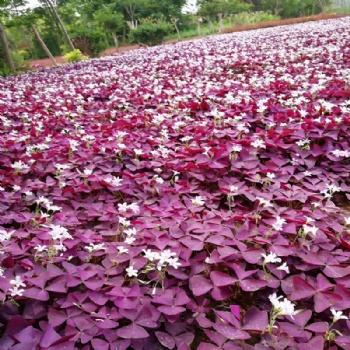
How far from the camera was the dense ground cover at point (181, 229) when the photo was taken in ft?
3.93

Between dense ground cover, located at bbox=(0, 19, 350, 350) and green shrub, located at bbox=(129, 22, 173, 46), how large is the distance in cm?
1583

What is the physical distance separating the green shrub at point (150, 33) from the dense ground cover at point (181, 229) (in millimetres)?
15833

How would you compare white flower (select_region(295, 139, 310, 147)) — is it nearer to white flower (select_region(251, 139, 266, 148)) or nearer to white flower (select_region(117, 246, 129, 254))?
white flower (select_region(251, 139, 266, 148))

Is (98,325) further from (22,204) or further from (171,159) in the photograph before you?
(171,159)

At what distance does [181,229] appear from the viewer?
1.68m

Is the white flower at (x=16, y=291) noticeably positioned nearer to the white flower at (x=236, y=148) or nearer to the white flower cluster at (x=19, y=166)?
the white flower cluster at (x=19, y=166)

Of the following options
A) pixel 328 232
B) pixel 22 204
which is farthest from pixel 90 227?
pixel 328 232

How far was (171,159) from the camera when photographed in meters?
2.47

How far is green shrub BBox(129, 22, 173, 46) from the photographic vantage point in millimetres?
17984

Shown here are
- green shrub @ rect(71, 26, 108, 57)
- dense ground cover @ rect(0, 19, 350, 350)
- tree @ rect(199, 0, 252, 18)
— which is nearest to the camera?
dense ground cover @ rect(0, 19, 350, 350)

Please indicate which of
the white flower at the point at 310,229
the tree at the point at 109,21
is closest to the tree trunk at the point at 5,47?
the tree at the point at 109,21

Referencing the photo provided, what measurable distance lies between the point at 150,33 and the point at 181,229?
1811cm

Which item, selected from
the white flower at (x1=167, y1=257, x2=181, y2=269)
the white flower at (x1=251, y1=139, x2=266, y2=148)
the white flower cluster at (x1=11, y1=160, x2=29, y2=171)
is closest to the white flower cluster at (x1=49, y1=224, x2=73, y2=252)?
the white flower at (x1=167, y1=257, x2=181, y2=269)

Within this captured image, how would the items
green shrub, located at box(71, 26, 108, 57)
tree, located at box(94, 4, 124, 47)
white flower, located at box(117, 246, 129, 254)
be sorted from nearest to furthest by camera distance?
1. white flower, located at box(117, 246, 129, 254)
2. green shrub, located at box(71, 26, 108, 57)
3. tree, located at box(94, 4, 124, 47)
